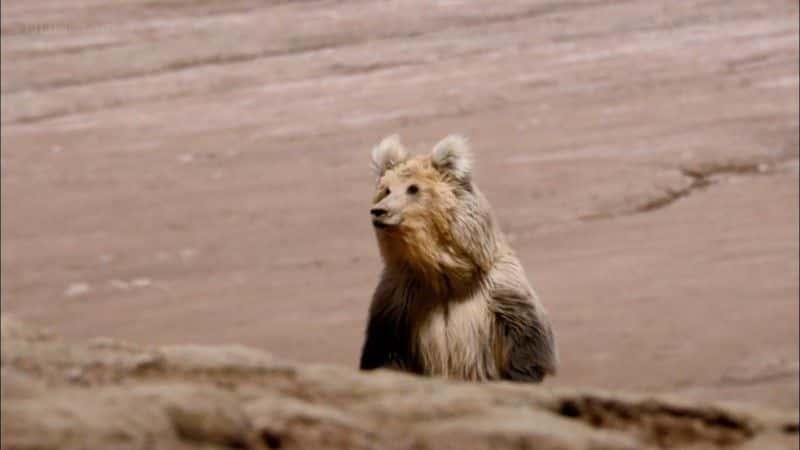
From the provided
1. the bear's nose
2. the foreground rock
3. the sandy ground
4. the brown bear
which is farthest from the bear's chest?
the sandy ground

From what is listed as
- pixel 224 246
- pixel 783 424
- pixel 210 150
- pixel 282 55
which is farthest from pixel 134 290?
pixel 783 424

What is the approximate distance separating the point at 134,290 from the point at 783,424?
26.6ft

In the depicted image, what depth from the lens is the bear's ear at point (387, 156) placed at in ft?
17.0

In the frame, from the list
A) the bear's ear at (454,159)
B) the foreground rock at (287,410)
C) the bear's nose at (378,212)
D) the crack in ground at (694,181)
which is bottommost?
the foreground rock at (287,410)

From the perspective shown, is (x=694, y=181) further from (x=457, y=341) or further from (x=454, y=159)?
(x=457, y=341)

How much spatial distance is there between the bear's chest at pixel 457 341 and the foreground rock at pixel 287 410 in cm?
233

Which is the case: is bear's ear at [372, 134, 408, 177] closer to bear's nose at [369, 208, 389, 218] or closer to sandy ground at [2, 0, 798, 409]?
bear's nose at [369, 208, 389, 218]

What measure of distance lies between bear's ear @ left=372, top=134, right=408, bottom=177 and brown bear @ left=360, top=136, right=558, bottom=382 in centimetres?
9

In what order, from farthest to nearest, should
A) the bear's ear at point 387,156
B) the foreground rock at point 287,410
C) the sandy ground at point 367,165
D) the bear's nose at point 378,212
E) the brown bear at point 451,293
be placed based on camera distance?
the sandy ground at point 367,165
the bear's ear at point 387,156
the brown bear at point 451,293
the bear's nose at point 378,212
the foreground rock at point 287,410

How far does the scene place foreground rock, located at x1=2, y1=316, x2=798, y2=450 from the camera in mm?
2312

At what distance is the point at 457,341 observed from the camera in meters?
4.95

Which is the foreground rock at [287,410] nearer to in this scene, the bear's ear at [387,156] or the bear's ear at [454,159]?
the bear's ear at [454,159]

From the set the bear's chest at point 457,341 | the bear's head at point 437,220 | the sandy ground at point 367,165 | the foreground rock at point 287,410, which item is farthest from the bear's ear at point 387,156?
the sandy ground at point 367,165

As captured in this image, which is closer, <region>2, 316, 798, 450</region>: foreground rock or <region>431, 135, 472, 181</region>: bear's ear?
<region>2, 316, 798, 450</region>: foreground rock
